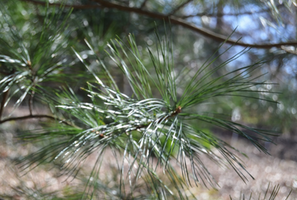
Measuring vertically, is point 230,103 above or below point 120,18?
below

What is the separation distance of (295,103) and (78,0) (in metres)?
1.07

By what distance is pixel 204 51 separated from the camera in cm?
162

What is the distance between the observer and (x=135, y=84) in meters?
0.40

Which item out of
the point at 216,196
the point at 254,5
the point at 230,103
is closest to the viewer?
the point at 254,5

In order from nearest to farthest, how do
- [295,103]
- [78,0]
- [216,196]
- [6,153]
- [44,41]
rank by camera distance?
[44,41]
[78,0]
[295,103]
[216,196]
[6,153]

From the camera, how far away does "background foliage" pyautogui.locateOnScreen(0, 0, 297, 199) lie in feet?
1.22

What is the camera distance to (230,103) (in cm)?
174

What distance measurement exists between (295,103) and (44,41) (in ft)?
3.85

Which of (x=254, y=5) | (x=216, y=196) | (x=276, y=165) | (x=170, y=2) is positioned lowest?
(x=216, y=196)

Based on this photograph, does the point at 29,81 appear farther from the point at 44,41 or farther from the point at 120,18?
the point at 120,18

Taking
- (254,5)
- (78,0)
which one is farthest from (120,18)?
(254,5)

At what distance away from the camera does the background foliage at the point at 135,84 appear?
372 millimetres

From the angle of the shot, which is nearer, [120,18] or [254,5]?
[254,5]

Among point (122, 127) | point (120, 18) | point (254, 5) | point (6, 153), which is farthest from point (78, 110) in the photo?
point (6, 153)
